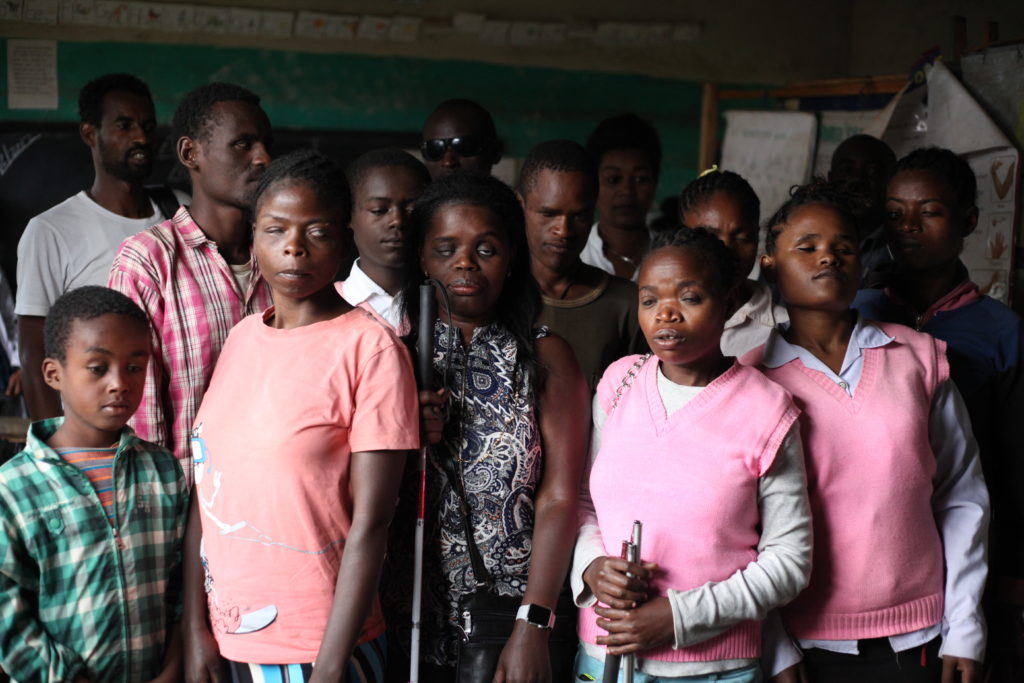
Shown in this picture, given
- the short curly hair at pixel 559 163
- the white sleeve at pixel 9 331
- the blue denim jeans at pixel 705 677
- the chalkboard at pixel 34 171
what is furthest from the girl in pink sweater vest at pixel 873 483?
the chalkboard at pixel 34 171

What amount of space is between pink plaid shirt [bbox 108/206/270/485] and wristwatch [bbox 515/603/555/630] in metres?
0.85

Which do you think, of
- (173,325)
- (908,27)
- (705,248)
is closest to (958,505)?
(705,248)

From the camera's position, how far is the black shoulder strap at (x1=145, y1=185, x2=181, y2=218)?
348cm

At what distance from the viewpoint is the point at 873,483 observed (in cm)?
202

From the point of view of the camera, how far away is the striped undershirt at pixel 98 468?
2.01 m

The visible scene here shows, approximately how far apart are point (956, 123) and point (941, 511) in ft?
8.88

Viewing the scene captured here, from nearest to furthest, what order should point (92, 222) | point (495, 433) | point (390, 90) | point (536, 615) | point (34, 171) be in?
1. point (536, 615)
2. point (495, 433)
3. point (92, 222)
4. point (34, 171)
5. point (390, 90)

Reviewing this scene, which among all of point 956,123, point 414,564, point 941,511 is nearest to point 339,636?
point 414,564

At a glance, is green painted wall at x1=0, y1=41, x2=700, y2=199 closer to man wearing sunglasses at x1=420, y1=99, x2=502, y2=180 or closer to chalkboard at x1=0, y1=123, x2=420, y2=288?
chalkboard at x1=0, y1=123, x2=420, y2=288

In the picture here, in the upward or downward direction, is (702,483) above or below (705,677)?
above

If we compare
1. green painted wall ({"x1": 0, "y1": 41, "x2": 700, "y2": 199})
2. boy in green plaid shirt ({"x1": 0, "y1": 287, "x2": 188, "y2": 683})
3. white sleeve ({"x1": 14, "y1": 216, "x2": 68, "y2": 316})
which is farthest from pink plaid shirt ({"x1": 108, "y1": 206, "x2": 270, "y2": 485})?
green painted wall ({"x1": 0, "y1": 41, "x2": 700, "y2": 199})

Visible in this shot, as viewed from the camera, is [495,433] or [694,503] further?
[495,433]

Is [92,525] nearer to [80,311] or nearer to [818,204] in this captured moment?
[80,311]

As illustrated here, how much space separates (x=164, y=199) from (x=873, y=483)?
261 cm
